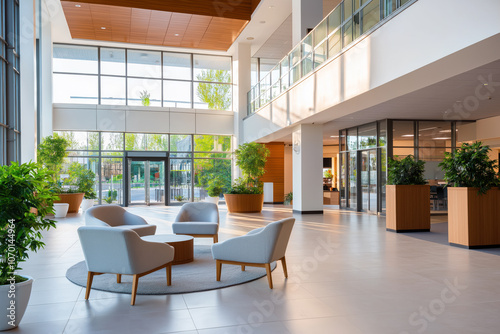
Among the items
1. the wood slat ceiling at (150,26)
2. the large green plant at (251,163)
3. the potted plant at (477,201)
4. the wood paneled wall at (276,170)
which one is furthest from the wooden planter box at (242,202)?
the potted plant at (477,201)

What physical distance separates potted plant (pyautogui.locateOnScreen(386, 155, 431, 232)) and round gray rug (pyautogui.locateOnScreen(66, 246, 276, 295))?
4.85 m

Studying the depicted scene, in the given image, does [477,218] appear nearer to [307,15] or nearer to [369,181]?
[369,181]

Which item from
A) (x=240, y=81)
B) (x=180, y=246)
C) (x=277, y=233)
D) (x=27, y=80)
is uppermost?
(x=240, y=81)

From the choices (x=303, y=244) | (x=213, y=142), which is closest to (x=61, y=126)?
(x=213, y=142)

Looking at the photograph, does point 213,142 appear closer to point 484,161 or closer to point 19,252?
point 484,161

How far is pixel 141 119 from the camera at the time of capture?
1992 cm

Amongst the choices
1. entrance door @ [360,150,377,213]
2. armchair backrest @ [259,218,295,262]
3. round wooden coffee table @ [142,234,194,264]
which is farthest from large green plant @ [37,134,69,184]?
armchair backrest @ [259,218,295,262]

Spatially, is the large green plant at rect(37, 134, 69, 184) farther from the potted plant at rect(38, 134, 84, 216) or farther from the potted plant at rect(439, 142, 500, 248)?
the potted plant at rect(439, 142, 500, 248)

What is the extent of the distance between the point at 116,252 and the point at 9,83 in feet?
28.7

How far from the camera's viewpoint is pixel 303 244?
8172 millimetres

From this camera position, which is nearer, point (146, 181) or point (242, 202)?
point (242, 202)

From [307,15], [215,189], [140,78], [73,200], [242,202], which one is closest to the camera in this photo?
[307,15]

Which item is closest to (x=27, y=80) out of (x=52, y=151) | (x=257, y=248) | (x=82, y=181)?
(x=52, y=151)

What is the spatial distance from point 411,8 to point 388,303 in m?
5.06
